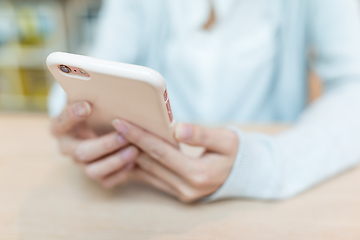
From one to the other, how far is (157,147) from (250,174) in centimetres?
10

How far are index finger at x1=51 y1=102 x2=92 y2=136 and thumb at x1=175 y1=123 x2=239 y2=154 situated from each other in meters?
0.08

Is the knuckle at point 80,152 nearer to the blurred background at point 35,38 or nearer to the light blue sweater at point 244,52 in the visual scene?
the light blue sweater at point 244,52

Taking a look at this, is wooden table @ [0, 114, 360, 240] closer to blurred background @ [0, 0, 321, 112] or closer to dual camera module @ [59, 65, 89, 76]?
dual camera module @ [59, 65, 89, 76]

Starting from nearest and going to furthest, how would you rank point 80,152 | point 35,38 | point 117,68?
point 117,68 < point 80,152 < point 35,38

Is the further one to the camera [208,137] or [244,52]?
[244,52]

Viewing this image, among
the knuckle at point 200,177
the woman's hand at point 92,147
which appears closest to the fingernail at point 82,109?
the woman's hand at point 92,147

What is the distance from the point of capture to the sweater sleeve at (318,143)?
0.29 metres

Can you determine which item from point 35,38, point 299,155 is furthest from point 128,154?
point 35,38

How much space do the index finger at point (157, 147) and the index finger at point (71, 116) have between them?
26mm

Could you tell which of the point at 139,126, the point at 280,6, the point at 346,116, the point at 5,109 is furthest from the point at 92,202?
the point at 5,109

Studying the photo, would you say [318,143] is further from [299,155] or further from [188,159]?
[188,159]

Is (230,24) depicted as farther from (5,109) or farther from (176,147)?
(5,109)

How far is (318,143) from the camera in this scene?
13.1 inches

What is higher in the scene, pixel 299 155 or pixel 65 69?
pixel 65 69
